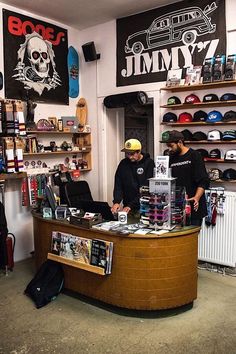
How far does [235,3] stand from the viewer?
4.06 m

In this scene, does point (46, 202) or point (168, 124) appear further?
point (168, 124)

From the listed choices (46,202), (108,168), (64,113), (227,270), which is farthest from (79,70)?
(227,270)

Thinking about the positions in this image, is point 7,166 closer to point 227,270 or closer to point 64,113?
point 64,113

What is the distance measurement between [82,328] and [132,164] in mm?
1774

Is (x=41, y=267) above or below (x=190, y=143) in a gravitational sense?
below

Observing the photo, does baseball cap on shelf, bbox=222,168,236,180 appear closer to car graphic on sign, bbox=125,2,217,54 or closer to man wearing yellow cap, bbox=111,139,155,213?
man wearing yellow cap, bbox=111,139,155,213

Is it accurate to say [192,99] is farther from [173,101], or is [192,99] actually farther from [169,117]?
[169,117]

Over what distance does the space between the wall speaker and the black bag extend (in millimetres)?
3190

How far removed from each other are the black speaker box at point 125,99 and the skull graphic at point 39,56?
3.19 ft

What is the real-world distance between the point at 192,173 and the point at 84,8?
268 centimetres

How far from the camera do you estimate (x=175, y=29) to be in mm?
4566

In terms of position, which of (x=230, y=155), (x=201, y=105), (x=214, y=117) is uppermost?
(x=201, y=105)

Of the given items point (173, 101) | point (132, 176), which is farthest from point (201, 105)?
point (132, 176)

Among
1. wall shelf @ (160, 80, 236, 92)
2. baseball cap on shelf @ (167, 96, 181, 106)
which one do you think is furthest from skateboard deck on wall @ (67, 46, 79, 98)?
baseball cap on shelf @ (167, 96, 181, 106)
